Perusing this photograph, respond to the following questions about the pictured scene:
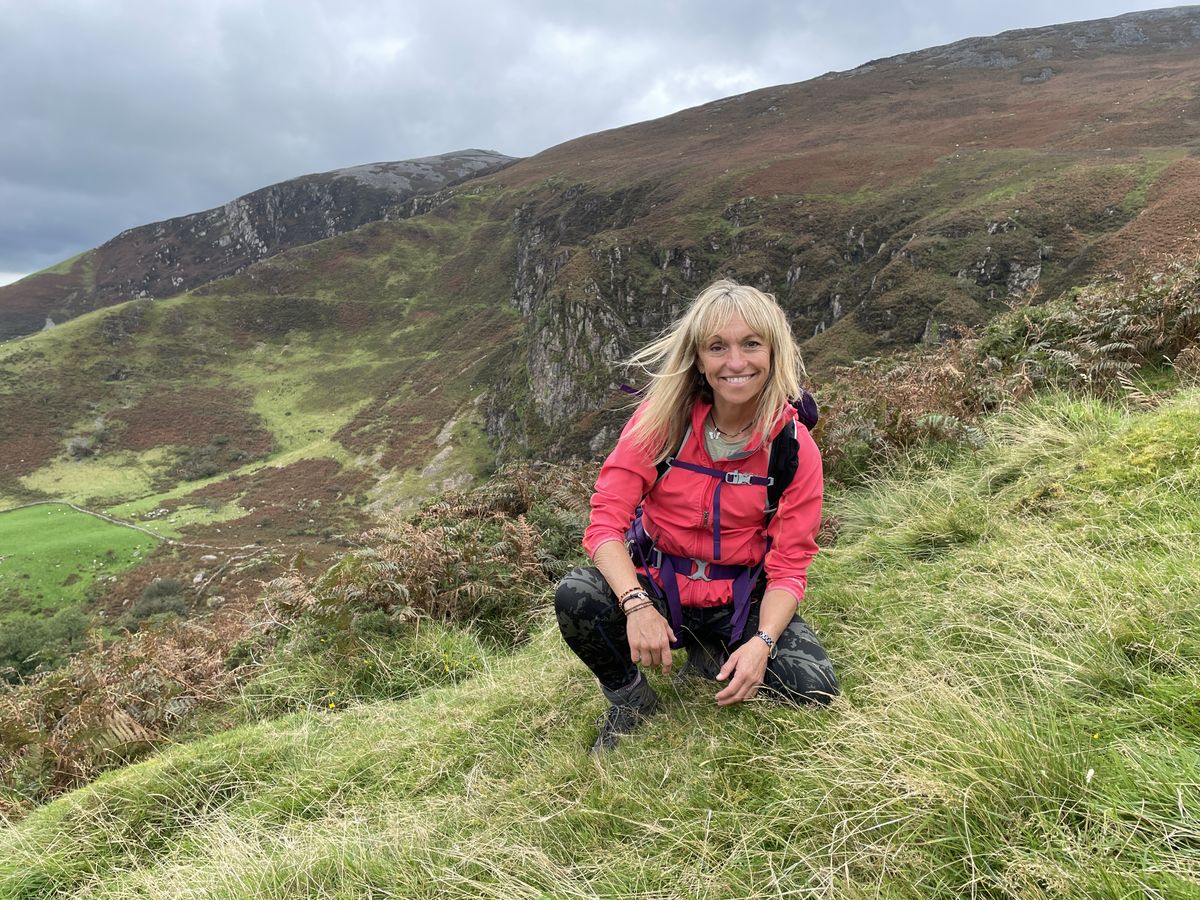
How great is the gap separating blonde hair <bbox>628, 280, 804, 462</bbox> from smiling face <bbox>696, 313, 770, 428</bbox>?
3 cm

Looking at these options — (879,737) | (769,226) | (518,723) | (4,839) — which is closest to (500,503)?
(518,723)

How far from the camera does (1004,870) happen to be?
4.21ft

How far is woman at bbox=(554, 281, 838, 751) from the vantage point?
2455mm

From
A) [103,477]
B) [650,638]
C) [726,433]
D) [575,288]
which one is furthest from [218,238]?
[650,638]

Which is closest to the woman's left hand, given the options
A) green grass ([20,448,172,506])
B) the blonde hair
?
the blonde hair

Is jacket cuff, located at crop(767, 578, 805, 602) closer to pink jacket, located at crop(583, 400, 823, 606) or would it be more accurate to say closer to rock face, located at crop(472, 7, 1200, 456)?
pink jacket, located at crop(583, 400, 823, 606)

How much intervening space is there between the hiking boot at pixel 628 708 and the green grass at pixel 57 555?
44.3 m

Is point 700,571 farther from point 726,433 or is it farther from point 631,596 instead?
point 726,433

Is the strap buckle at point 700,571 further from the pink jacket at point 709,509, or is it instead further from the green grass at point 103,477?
the green grass at point 103,477

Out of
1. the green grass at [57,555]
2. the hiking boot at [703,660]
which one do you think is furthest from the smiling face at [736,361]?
the green grass at [57,555]

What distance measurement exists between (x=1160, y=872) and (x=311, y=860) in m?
2.21

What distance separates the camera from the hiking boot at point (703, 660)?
268cm

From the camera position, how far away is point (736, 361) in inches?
96.0

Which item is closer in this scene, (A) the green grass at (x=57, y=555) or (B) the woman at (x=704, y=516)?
(B) the woman at (x=704, y=516)
